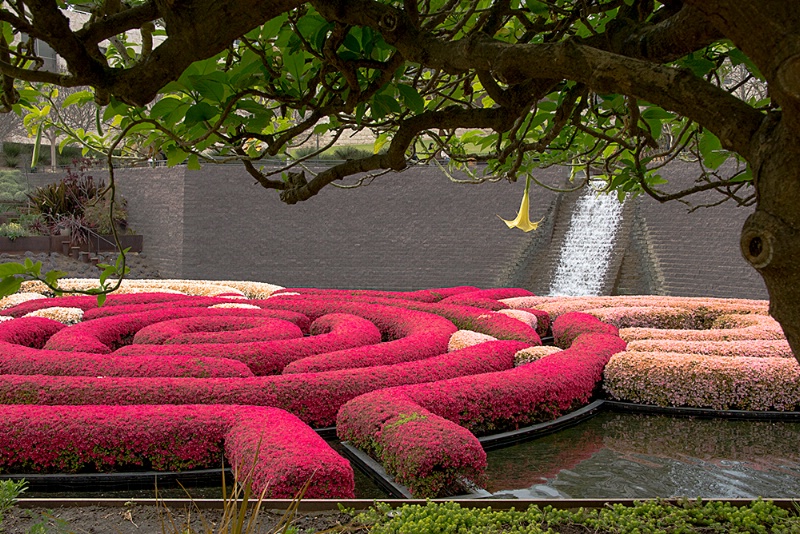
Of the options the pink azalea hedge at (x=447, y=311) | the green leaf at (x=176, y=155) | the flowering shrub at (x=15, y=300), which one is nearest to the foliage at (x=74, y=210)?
Answer: the flowering shrub at (x=15, y=300)

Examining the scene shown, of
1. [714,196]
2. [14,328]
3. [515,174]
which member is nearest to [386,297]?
[14,328]

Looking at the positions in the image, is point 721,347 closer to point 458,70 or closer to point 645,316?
point 645,316

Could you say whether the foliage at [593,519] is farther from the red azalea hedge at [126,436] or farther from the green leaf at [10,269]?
the green leaf at [10,269]

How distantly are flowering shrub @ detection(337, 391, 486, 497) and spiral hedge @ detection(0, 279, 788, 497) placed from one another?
1 cm

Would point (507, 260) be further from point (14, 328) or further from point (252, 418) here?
point (252, 418)

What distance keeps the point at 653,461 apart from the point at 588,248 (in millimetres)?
10550

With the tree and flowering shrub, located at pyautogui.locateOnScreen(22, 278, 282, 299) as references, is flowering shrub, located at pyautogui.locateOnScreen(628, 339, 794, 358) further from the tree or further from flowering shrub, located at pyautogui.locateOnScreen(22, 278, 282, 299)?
flowering shrub, located at pyautogui.locateOnScreen(22, 278, 282, 299)

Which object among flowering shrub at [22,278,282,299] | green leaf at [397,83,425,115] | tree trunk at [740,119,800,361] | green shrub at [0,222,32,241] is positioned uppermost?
green leaf at [397,83,425,115]

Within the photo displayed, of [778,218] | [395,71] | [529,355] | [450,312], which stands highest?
[395,71]

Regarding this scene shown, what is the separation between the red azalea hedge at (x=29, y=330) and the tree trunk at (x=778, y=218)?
789 cm

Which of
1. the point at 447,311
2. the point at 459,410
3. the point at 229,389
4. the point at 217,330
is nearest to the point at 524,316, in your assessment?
the point at 447,311

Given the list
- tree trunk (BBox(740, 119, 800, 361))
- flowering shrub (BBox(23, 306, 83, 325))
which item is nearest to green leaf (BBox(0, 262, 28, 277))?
tree trunk (BBox(740, 119, 800, 361))

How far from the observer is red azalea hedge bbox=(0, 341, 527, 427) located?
18.3 feet

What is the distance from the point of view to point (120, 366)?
245 inches
